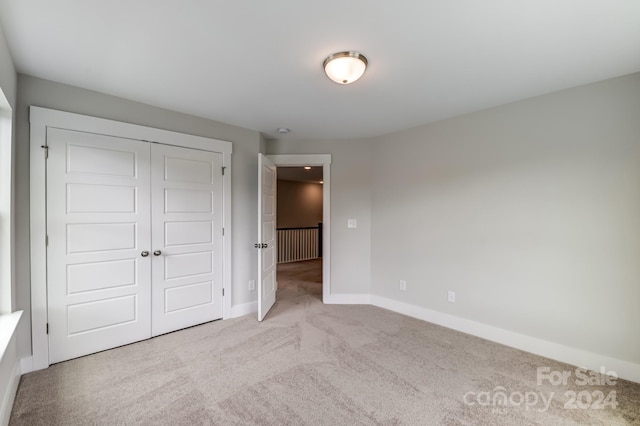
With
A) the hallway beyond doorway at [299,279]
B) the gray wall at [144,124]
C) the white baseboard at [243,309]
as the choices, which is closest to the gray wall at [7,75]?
the gray wall at [144,124]

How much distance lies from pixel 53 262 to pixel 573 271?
437cm

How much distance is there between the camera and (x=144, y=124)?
8.70 feet

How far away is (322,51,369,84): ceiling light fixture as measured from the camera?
1.79 meters

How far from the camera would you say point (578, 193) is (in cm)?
229

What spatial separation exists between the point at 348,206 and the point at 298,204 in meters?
4.66

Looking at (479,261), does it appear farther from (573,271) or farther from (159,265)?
(159,265)

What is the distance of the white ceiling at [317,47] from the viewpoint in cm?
143

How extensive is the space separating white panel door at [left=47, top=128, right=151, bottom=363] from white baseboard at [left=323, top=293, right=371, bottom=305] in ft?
7.22

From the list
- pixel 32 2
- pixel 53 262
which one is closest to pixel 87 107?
pixel 32 2

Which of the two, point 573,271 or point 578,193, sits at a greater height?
point 578,193

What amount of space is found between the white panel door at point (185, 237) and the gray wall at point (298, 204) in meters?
4.69

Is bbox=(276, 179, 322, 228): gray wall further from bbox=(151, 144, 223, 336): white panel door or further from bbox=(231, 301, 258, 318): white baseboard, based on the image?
bbox=(151, 144, 223, 336): white panel door

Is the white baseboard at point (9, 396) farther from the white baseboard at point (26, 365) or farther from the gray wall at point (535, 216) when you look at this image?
→ the gray wall at point (535, 216)

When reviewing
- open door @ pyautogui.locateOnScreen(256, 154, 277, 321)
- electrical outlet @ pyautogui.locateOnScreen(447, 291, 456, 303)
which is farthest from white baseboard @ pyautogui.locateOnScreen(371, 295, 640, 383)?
open door @ pyautogui.locateOnScreen(256, 154, 277, 321)
